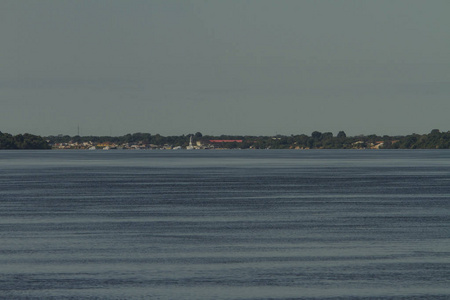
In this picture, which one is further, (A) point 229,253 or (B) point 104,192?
(B) point 104,192

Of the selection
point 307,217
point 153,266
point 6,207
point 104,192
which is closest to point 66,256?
point 153,266

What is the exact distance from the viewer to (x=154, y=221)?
118ft

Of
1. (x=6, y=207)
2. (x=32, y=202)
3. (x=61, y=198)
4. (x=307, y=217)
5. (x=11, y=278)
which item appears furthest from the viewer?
(x=61, y=198)

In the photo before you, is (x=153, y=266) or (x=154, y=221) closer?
(x=153, y=266)

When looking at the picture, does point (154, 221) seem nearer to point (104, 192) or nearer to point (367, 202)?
point (367, 202)

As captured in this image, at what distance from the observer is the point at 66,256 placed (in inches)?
998

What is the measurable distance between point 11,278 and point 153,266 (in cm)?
399

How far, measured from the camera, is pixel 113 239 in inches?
1164

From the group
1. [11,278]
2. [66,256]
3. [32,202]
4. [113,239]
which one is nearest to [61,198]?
[32,202]

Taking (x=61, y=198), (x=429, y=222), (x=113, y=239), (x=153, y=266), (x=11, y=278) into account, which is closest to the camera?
(x=11, y=278)

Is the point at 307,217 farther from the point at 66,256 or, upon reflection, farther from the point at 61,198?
the point at 61,198

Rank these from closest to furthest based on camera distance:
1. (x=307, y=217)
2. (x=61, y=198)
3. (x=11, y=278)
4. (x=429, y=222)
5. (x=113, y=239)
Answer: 1. (x=11, y=278)
2. (x=113, y=239)
3. (x=429, y=222)
4. (x=307, y=217)
5. (x=61, y=198)

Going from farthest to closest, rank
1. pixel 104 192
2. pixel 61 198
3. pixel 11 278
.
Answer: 1. pixel 104 192
2. pixel 61 198
3. pixel 11 278

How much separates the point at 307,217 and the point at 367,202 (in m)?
10.8
